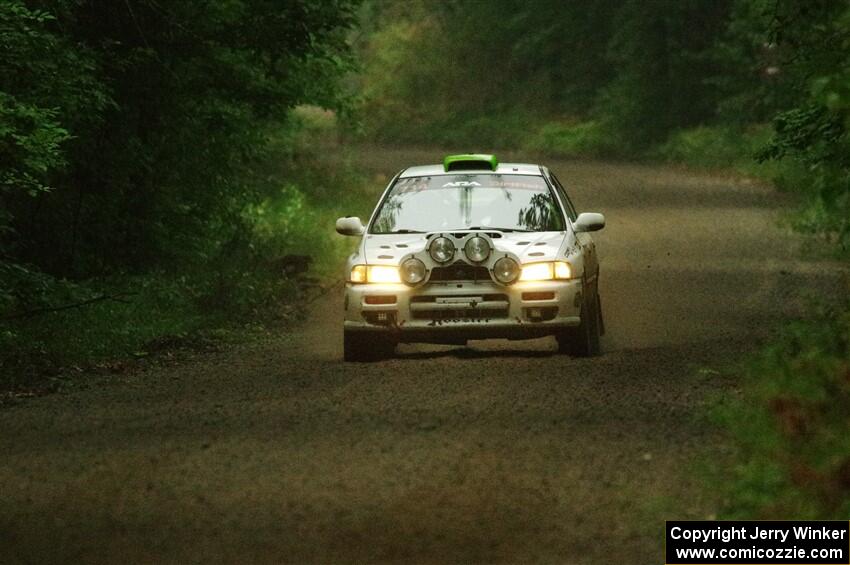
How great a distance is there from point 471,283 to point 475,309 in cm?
22

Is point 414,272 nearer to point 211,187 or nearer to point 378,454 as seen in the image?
point 378,454

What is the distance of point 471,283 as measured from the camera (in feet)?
48.5

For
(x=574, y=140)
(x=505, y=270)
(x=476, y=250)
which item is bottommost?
(x=505, y=270)

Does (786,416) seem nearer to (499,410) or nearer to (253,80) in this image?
(499,410)

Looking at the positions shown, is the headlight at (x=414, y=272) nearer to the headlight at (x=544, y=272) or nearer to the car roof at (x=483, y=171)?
the headlight at (x=544, y=272)

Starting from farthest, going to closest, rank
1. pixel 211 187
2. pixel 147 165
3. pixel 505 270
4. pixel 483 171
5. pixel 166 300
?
pixel 211 187 < pixel 147 165 < pixel 166 300 < pixel 483 171 < pixel 505 270

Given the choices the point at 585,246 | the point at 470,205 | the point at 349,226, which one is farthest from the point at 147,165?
the point at 585,246

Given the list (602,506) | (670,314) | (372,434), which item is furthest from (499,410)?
(670,314)

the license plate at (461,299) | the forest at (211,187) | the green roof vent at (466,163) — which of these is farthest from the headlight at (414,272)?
the forest at (211,187)

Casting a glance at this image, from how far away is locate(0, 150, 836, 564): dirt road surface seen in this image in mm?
8703

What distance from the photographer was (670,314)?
1930cm

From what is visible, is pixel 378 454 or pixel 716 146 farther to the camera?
pixel 716 146

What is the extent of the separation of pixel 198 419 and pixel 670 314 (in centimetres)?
810

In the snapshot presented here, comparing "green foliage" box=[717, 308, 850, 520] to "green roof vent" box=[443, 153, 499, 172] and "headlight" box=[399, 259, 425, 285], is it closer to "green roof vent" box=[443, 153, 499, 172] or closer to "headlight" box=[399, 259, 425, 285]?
"headlight" box=[399, 259, 425, 285]
